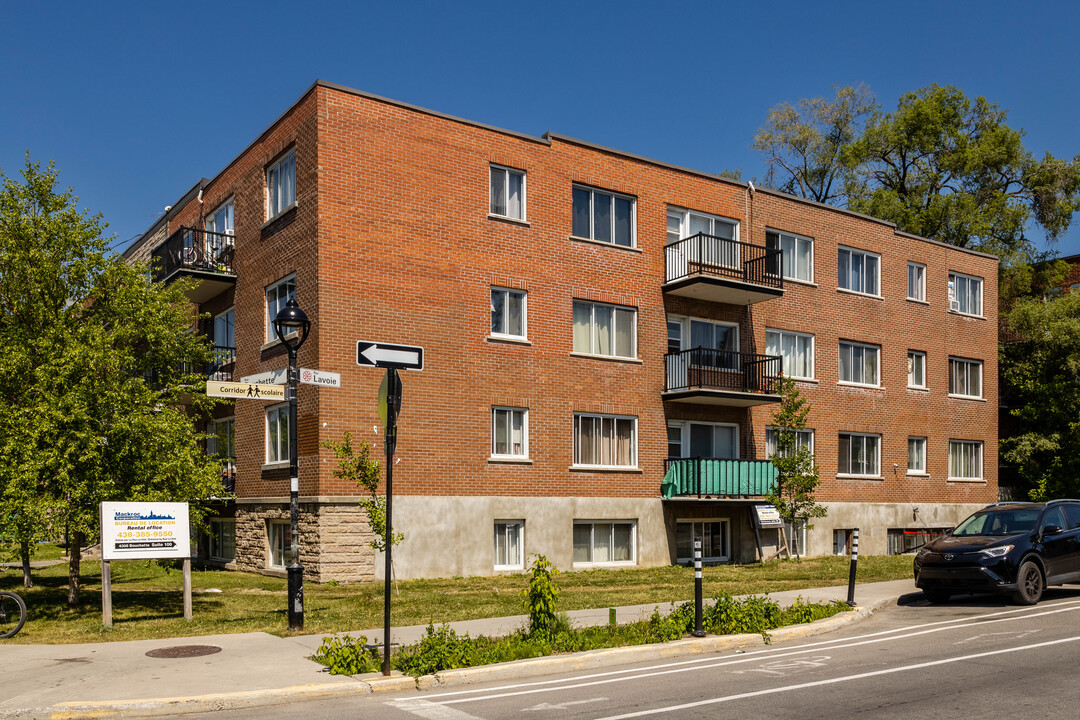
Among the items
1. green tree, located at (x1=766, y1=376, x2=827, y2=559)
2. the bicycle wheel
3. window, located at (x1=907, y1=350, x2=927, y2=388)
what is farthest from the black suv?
window, located at (x1=907, y1=350, x2=927, y2=388)

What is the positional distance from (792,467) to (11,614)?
67.1 feet

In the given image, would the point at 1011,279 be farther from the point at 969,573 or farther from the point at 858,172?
the point at 969,573

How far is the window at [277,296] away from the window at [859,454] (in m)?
18.6

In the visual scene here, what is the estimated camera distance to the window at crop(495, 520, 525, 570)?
80.3ft

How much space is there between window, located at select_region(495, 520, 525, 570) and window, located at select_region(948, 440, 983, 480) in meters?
19.1

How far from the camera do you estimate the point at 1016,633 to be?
514 inches

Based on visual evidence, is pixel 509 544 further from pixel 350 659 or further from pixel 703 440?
pixel 350 659

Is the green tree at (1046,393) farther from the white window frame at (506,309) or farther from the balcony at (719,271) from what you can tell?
the white window frame at (506,309)

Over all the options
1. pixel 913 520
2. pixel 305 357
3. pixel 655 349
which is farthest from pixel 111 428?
pixel 913 520

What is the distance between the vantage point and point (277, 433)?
2494 centimetres

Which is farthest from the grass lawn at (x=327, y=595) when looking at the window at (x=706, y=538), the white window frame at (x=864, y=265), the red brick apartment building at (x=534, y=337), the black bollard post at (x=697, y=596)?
the white window frame at (x=864, y=265)

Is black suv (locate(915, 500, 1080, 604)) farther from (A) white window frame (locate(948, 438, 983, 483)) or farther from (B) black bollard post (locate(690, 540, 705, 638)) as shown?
(A) white window frame (locate(948, 438, 983, 483))

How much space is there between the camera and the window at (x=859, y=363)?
32969 mm

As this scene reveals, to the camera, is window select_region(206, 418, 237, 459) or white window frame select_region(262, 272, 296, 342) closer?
white window frame select_region(262, 272, 296, 342)
